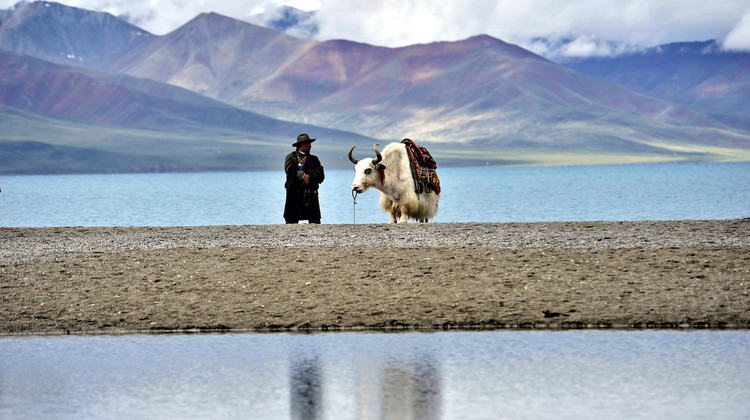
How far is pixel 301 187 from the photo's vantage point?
1645 cm

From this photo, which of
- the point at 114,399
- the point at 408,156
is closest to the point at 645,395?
the point at 114,399

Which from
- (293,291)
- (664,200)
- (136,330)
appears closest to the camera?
(136,330)

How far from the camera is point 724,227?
14.0m

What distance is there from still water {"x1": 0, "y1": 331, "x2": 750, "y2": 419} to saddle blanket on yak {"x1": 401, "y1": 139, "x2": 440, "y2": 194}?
323 inches

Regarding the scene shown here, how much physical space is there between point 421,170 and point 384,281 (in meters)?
6.69

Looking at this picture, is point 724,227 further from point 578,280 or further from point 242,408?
point 242,408

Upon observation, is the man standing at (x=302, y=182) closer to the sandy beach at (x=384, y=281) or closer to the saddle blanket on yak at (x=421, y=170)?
the saddle blanket on yak at (x=421, y=170)

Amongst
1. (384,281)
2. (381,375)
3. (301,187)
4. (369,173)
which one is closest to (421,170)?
(369,173)

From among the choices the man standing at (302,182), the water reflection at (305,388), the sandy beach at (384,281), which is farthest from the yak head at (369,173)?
the water reflection at (305,388)

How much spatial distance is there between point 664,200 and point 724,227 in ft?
133

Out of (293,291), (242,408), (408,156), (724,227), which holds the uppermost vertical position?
(408,156)

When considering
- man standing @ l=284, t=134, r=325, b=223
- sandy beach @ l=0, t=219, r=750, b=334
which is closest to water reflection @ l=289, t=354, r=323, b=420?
sandy beach @ l=0, t=219, r=750, b=334

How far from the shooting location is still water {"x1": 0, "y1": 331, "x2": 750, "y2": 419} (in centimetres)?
666

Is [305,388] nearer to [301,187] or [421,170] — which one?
[301,187]
